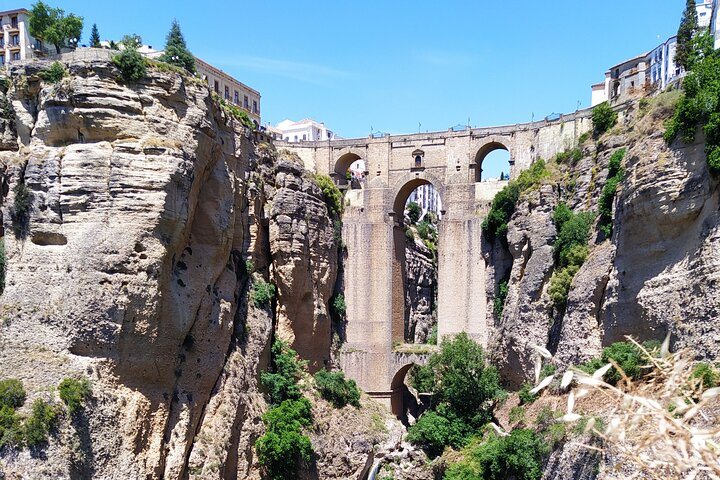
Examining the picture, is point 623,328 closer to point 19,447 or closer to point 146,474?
point 146,474

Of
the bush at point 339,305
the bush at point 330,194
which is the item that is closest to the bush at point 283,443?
the bush at point 339,305

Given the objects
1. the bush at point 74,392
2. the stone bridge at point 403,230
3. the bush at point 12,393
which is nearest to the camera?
the bush at point 12,393

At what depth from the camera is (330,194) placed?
39969 mm

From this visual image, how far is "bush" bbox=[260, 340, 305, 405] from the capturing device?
3253cm

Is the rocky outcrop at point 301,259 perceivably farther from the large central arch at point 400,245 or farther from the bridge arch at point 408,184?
the bridge arch at point 408,184

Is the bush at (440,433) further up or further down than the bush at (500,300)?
further down

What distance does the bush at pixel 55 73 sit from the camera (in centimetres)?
2612

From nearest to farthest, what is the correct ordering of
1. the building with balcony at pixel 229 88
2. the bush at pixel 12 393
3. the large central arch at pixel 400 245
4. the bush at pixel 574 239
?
the bush at pixel 12 393 < the bush at pixel 574 239 < the large central arch at pixel 400 245 < the building with balcony at pixel 229 88

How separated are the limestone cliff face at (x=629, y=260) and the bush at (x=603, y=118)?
36.6 inches

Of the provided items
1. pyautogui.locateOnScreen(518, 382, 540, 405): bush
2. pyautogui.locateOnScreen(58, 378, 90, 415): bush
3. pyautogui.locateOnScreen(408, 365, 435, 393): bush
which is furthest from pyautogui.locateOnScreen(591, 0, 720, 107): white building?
pyautogui.locateOnScreen(58, 378, 90, 415): bush

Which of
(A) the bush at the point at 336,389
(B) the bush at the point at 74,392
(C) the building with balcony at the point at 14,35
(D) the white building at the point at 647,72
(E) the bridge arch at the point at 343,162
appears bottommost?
(A) the bush at the point at 336,389

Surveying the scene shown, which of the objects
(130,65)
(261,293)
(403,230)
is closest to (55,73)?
(130,65)

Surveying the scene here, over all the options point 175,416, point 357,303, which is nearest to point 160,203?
point 175,416

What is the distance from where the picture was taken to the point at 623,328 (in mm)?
26344
